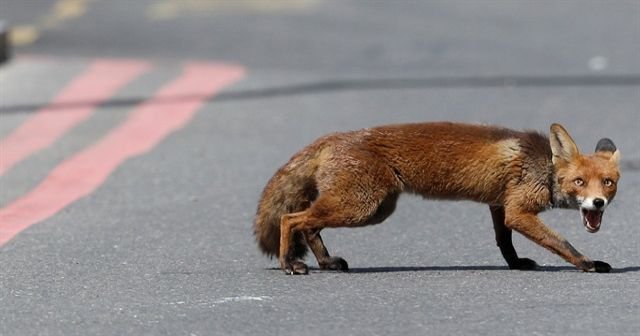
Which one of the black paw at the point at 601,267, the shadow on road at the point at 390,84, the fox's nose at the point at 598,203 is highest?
the fox's nose at the point at 598,203

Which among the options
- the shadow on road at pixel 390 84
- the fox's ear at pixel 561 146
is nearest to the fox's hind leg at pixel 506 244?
the fox's ear at pixel 561 146

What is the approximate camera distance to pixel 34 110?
14867mm

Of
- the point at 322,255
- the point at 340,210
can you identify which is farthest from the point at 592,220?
the point at 322,255

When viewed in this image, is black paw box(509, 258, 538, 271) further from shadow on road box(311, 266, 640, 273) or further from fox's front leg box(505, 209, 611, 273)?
fox's front leg box(505, 209, 611, 273)

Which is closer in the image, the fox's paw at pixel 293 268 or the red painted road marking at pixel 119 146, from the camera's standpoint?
the fox's paw at pixel 293 268

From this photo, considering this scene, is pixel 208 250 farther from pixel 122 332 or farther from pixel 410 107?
pixel 410 107

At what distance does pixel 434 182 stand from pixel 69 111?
679 centimetres

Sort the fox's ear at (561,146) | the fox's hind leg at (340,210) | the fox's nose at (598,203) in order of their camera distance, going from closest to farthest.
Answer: the fox's nose at (598,203) → the fox's hind leg at (340,210) → the fox's ear at (561,146)

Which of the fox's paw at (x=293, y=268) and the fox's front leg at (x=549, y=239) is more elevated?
the fox's front leg at (x=549, y=239)

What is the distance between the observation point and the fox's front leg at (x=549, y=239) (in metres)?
8.59

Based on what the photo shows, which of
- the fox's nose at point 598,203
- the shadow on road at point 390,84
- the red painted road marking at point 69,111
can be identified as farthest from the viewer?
the shadow on road at point 390,84

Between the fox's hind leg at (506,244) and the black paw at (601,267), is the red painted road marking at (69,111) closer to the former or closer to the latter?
the fox's hind leg at (506,244)

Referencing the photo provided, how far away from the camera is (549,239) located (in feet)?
28.4

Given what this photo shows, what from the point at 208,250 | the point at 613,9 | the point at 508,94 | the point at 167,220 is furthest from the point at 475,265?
the point at 613,9
